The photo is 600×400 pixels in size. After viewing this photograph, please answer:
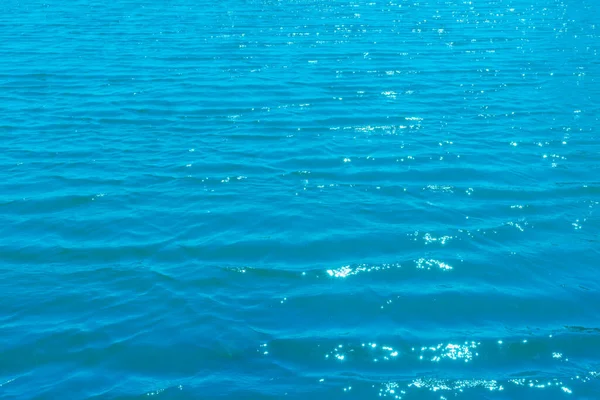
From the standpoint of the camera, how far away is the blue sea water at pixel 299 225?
8273 millimetres

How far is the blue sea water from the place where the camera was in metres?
8.27

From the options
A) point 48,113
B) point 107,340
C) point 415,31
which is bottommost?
point 107,340

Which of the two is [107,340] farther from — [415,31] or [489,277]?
[415,31]

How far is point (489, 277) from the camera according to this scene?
10.1m

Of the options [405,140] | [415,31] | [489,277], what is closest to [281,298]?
[489,277]

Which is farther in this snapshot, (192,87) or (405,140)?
(192,87)

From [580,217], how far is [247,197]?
5577 millimetres

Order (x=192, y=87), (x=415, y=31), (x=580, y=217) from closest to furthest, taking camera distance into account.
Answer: (x=580, y=217), (x=192, y=87), (x=415, y=31)

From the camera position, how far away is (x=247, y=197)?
12.5 m

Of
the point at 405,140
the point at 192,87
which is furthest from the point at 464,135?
the point at 192,87

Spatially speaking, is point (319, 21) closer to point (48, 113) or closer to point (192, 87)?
point (192, 87)

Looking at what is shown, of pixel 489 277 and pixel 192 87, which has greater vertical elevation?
pixel 192 87

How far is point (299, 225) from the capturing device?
37.7ft

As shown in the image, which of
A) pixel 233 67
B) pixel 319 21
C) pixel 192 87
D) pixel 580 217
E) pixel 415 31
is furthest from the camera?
pixel 319 21
